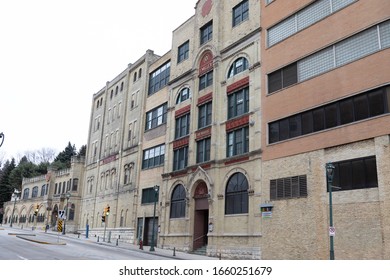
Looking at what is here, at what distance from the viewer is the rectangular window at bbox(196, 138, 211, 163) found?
37.1m

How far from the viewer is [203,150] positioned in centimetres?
3766

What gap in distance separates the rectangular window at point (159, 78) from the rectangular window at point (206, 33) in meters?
7.16

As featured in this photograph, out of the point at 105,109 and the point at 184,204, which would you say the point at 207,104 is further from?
the point at 105,109

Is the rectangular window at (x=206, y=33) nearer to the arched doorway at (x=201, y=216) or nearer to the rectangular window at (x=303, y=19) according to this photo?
the rectangular window at (x=303, y=19)

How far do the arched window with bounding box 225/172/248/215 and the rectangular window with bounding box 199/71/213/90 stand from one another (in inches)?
400

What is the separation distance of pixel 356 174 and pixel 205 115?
1727 centimetres

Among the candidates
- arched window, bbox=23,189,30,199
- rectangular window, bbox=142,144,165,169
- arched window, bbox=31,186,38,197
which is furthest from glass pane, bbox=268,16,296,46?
arched window, bbox=23,189,30,199

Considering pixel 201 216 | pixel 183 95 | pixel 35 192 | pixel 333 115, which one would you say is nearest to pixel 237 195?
pixel 201 216

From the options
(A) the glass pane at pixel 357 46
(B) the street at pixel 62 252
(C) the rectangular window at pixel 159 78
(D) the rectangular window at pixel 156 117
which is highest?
(C) the rectangular window at pixel 159 78

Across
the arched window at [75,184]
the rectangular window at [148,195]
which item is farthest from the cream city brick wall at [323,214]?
the arched window at [75,184]

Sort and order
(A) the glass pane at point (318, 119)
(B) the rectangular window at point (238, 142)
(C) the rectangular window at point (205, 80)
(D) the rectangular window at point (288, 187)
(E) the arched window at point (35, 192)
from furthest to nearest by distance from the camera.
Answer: (E) the arched window at point (35, 192)
(C) the rectangular window at point (205, 80)
(B) the rectangular window at point (238, 142)
(D) the rectangular window at point (288, 187)
(A) the glass pane at point (318, 119)

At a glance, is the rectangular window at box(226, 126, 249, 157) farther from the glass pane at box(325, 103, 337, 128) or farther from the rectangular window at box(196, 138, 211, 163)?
the glass pane at box(325, 103, 337, 128)

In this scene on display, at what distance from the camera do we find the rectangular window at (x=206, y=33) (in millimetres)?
40278

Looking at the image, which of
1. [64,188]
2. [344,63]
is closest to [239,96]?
[344,63]
